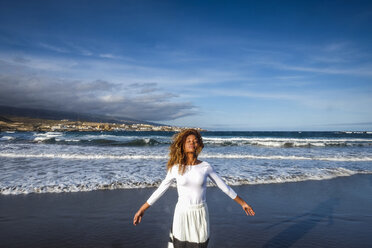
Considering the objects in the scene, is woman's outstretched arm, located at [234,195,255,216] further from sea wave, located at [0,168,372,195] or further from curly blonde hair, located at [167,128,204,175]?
sea wave, located at [0,168,372,195]

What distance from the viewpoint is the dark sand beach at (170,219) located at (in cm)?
397

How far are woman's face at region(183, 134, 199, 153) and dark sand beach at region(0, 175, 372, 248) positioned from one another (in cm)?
222

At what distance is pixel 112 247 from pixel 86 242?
0.49 metres

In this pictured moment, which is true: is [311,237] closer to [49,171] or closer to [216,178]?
[216,178]

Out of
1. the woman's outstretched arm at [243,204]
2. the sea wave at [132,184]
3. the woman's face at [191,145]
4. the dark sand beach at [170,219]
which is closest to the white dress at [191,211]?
the woman's face at [191,145]

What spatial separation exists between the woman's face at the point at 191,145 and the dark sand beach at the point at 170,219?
7.29ft

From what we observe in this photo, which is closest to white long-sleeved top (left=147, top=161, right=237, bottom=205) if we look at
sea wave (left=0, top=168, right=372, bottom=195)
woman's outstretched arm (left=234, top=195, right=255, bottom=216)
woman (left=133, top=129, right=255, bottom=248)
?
woman (left=133, top=129, right=255, bottom=248)

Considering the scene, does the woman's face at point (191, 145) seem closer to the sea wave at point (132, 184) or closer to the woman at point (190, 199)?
the woman at point (190, 199)

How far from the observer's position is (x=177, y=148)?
2523mm

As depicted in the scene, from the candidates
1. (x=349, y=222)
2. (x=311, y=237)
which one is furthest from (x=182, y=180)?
(x=349, y=222)

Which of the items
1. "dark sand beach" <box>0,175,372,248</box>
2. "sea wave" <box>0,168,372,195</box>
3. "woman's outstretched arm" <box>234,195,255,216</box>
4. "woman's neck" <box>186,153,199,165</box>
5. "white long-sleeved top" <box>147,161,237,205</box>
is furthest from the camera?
"sea wave" <box>0,168,372,195</box>

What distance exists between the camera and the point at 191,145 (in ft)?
8.14

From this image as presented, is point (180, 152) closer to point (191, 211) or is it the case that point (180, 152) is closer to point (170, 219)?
point (191, 211)

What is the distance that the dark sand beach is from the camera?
13.0 ft
